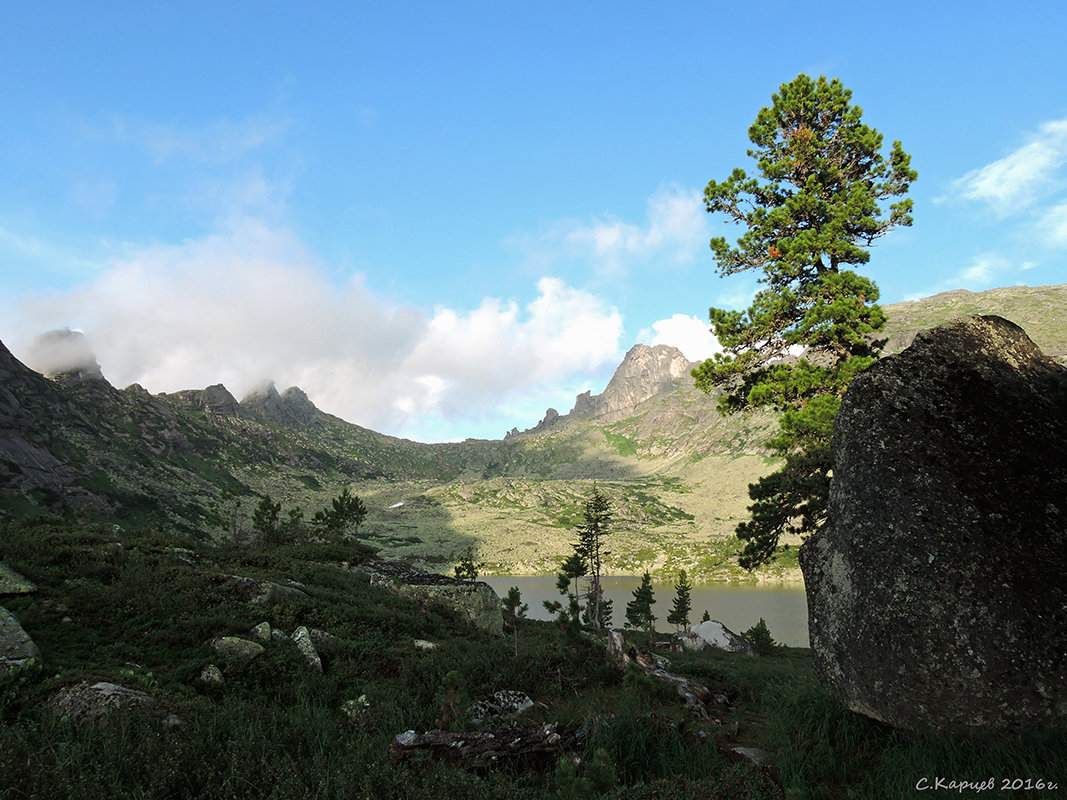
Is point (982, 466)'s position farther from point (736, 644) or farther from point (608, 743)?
point (736, 644)

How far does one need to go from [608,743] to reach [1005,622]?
4.81 m

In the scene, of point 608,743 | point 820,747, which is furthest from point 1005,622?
point 608,743

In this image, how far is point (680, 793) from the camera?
4480 mm

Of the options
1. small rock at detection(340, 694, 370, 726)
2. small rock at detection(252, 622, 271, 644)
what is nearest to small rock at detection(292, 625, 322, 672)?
small rock at detection(252, 622, 271, 644)

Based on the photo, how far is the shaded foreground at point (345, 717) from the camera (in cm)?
470

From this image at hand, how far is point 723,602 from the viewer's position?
106875 millimetres

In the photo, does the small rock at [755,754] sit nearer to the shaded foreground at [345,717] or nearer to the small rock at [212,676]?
the shaded foreground at [345,717]

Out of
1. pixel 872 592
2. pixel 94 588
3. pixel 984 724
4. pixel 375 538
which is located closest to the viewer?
pixel 984 724

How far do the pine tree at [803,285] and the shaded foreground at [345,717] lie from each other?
6.63m

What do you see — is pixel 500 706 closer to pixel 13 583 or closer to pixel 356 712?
pixel 356 712

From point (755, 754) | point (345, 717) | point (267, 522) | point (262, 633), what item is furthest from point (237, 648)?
point (267, 522)

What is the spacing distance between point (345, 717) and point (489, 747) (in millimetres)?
3303

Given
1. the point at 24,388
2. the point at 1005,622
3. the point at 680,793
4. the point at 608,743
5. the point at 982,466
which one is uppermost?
the point at 24,388

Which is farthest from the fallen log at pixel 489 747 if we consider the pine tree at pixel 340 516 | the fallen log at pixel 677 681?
the pine tree at pixel 340 516
